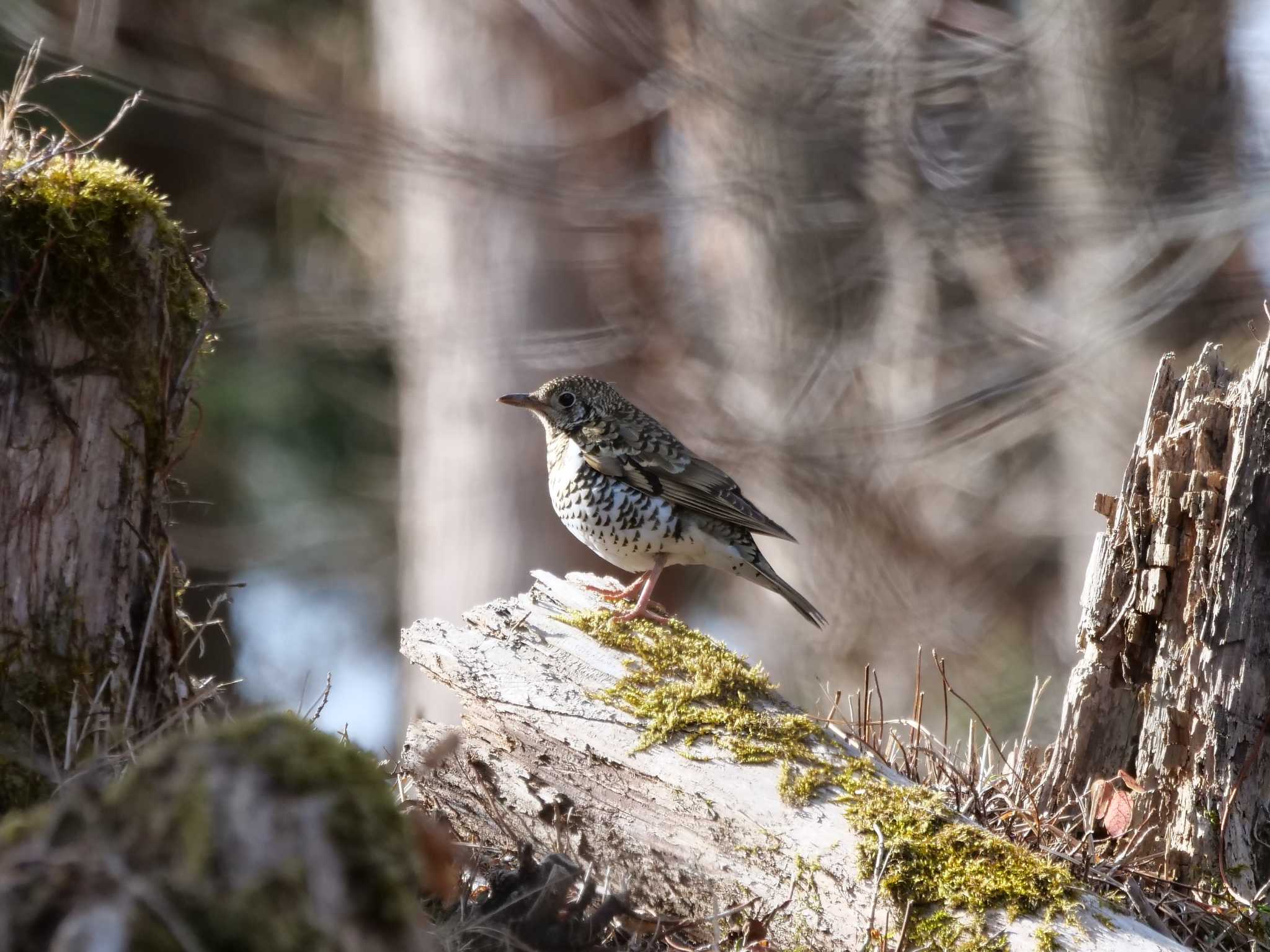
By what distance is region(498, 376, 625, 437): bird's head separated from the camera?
561 centimetres

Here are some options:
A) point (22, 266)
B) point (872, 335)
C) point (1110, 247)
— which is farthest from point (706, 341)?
point (22, 266)

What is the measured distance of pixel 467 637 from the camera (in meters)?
3.88

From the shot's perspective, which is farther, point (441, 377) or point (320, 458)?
point (320, 458)

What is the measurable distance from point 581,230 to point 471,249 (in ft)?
3.10

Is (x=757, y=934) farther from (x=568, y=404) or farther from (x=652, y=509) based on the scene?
(x=568, y=404)

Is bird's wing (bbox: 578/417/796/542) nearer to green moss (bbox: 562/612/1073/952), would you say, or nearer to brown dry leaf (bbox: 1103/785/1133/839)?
green moss (bbox: 562/612/1073/952)

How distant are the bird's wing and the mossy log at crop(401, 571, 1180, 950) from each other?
3.62 feet

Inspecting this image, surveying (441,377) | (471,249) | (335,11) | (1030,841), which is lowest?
(1030,841)

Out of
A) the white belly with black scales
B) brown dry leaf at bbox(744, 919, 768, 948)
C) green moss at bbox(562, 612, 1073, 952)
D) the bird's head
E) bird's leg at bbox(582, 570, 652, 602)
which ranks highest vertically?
the bird's head

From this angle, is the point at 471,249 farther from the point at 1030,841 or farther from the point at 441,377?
the point at 1030,841

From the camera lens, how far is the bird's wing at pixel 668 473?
518cm

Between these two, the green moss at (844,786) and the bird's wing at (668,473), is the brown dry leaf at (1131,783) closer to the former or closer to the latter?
the green moss at (844,786)

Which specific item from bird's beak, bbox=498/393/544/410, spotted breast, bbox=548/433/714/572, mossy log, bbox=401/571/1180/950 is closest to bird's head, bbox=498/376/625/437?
bird's beak, bbox=498/393/544/410

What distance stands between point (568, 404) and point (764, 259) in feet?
17.6
